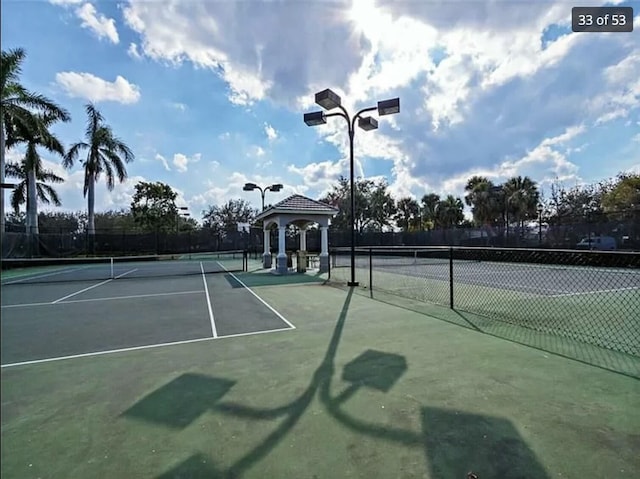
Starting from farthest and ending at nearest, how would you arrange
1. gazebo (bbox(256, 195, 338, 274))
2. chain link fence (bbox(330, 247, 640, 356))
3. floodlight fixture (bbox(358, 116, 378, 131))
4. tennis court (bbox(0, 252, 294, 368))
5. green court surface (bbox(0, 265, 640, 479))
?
gazebo (bbox(256, 195, 338, 274))
floodlight fixture (bbox(358, 116, 378, 131))
chain link fence (bbox(330, 247, 640, 356))
tennis court (bbox(0, 252, 294, 368))
green court surface (bbox(0, 265, 640, 479))

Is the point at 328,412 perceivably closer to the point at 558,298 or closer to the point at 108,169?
the point at 558,298

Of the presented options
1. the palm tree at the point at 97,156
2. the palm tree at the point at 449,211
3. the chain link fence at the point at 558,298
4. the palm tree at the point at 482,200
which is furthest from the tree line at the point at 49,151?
the palm tree at the point at 449,211

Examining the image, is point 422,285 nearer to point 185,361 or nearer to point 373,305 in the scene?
point 373,305

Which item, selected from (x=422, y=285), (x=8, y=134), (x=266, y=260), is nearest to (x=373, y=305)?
(x=422, y=285)

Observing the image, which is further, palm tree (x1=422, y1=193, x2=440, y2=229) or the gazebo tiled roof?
palm tree (x1=422, y1=193, x2=440, y2=229)

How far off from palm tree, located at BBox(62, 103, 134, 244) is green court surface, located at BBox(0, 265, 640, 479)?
85.6 ft

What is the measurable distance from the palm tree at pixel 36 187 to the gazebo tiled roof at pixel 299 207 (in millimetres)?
18568

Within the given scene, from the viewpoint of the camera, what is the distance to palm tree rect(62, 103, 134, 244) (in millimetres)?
25844

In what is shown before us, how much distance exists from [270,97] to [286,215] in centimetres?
523

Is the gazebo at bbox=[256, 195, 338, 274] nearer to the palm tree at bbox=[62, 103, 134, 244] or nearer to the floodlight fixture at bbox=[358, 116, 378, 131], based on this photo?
the floodlight fixture at bbox=[358, 116, 378, 131]

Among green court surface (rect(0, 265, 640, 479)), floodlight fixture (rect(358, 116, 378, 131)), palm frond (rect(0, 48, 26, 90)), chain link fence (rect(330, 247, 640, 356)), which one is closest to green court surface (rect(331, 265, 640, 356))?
chain link fence (rect(330, 247, 640, 356))

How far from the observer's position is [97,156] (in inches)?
1050

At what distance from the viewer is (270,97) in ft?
40.9

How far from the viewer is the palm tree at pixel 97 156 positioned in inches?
1017
